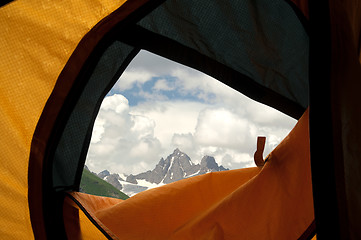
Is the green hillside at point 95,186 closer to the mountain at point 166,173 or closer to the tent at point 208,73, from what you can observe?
the tent at point 208,73

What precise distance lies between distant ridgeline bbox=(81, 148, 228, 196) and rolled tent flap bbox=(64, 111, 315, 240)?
62.8 metres

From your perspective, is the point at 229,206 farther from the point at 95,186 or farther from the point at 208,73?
the point at 95,186

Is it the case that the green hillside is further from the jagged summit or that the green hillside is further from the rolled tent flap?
the jagged summit

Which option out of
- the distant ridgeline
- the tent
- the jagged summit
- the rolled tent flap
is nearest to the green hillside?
the rolled tent flap

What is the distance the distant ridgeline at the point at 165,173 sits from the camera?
2551 inches

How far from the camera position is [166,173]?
68.6 meters

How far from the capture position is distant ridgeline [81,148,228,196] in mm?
64806

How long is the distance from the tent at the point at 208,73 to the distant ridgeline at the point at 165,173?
63017 millimetres

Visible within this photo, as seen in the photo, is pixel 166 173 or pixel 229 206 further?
pixel 166 173

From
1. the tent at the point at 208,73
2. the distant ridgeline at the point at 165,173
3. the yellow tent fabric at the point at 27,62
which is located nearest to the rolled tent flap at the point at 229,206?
the tent at the point at 208,73

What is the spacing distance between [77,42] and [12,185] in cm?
34

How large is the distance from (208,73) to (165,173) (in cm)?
6809

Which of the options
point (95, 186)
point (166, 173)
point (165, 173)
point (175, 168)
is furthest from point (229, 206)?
point (166, 173)

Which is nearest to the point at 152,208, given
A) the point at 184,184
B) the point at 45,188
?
the point at 184,184
